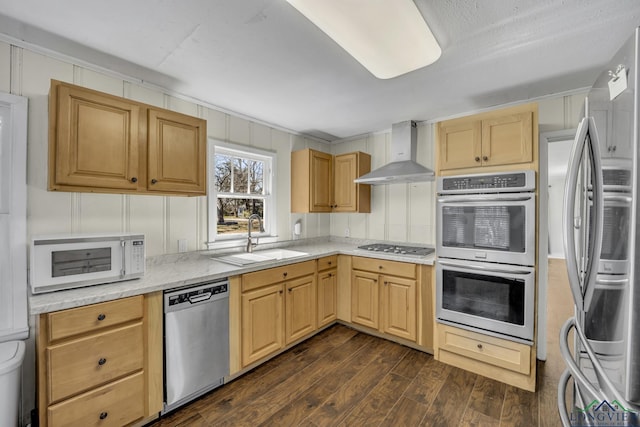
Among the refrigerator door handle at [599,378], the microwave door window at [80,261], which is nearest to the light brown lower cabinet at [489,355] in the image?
the refrigerator door handle at [599,378]

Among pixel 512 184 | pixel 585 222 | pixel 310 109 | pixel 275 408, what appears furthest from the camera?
pixel 310 109

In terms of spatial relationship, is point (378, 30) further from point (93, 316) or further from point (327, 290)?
point (327, 290)

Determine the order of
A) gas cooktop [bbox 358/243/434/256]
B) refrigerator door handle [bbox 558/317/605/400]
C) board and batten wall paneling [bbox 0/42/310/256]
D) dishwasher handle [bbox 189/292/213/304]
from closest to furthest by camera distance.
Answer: refrigerator door handle [bbox 558/317/605/400]
board and batten wall paneling [bbox 0/42/310/256]
dishwasher handle [bbox 189/292/213/304]
gas cooktop [bbox 358/243/434/256]

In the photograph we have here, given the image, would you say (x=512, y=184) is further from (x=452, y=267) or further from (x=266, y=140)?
(x=266, y=140)

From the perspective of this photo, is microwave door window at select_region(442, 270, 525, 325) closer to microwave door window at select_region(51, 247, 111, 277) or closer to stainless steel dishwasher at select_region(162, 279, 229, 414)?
stainless steel dishwasher at select_region(162, 279, 229, 414)

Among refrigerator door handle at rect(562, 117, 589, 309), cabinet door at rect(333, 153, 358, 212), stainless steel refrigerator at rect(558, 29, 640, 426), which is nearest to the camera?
stainless steel refrigerator at rect(558, 29, 640, 426)

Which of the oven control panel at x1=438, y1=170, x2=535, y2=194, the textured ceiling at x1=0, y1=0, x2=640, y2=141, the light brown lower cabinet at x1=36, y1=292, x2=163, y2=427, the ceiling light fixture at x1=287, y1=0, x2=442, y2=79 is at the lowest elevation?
the light brown lower cabinet at x1=36, y1=292, x2=163, y2=427

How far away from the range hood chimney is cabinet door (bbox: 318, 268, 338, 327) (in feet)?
3.85

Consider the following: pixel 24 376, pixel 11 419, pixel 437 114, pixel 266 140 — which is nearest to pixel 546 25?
pixel 437 114

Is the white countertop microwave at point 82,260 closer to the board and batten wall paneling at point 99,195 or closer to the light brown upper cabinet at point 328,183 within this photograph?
the board and batten wall paneling at point 99,195

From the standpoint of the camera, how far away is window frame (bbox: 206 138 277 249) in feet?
8.93

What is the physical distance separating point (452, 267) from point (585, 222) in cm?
146

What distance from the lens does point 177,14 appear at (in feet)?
4.81

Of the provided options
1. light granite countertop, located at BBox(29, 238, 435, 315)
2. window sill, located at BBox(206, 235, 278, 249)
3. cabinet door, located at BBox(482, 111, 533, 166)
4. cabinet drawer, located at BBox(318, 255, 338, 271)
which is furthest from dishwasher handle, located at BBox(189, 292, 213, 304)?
cabinet door, located at BBox(482, 111, 533, 166)
